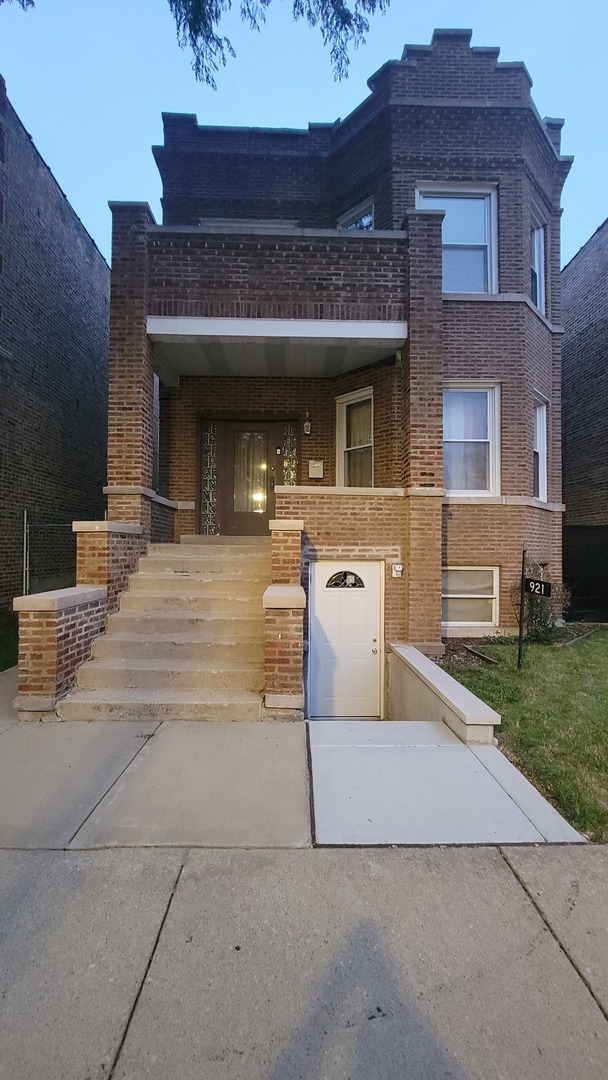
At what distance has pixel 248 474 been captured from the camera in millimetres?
8570

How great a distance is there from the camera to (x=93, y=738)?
12.4 feet

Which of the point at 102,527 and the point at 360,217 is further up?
the point at 360,217

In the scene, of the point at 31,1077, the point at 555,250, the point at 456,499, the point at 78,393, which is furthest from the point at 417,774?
the point at 78,393

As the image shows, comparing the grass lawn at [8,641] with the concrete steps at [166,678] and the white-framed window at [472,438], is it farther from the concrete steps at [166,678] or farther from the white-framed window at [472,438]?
the white-framed window at [472,438]

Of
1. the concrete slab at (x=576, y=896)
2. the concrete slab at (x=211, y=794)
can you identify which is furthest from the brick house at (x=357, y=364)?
the concrete slab at (x=576, y=896)

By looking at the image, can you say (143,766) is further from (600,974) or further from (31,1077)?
(600,974)

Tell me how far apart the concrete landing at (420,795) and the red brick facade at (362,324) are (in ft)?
3.29

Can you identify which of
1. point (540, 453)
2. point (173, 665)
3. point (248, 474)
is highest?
point (540, 453)

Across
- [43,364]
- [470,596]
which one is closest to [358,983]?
[470,596]

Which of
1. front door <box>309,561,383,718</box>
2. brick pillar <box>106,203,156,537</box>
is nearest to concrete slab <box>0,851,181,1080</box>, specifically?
front door <box>309,561,383,718</box>

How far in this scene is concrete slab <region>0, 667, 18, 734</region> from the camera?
13.4 ft

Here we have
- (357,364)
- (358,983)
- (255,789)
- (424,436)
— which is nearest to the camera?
(358,983)

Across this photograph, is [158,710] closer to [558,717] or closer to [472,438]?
[558,717]

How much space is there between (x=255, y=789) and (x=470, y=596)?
5349mm
